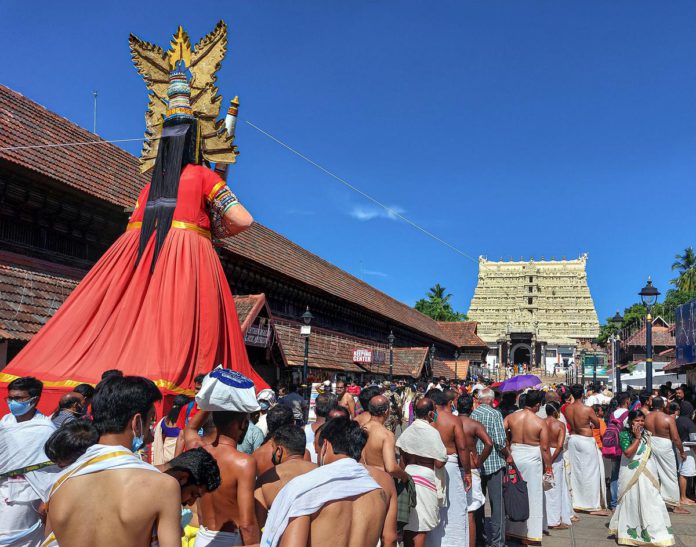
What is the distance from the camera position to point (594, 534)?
8297mm

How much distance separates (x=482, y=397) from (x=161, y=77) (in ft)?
21.9

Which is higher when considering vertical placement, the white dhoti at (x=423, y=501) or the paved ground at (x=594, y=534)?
the white dhoti at (x=423, y=501)

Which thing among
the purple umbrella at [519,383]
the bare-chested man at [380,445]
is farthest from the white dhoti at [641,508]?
the bare-chested man at [380,445]

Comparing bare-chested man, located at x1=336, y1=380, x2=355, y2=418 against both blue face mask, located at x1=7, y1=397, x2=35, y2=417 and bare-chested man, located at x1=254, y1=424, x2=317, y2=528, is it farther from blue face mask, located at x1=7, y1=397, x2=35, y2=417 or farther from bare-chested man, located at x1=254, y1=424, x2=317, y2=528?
bare-chested man, located at x1=254, y1=424, x2=317, y2=528

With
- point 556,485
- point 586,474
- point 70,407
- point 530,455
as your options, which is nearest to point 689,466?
point 586,474

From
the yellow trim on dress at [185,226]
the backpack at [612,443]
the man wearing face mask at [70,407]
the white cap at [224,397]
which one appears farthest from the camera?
the backpack at [612,443]

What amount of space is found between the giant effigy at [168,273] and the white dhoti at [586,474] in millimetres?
5144

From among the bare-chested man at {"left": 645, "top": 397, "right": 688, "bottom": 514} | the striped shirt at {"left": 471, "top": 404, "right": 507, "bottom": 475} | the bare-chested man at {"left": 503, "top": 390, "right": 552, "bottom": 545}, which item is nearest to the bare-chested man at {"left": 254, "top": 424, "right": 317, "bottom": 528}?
the striped shirt at {"left": 471, "top": 404, "right": 507, "bottom": 475}

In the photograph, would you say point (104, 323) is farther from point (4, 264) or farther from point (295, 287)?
point (295, 287)

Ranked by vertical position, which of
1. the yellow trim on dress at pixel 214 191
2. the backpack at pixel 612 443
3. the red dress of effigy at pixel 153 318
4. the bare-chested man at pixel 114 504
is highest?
the yellow trim on dress at pixel 214 191

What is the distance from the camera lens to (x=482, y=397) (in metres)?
7.98

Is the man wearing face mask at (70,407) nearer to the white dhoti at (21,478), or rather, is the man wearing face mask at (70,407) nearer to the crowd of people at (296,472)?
the crowd of people at (296,472)

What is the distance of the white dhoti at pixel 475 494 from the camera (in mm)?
6595

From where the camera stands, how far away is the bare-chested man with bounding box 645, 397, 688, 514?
29.7 feet
